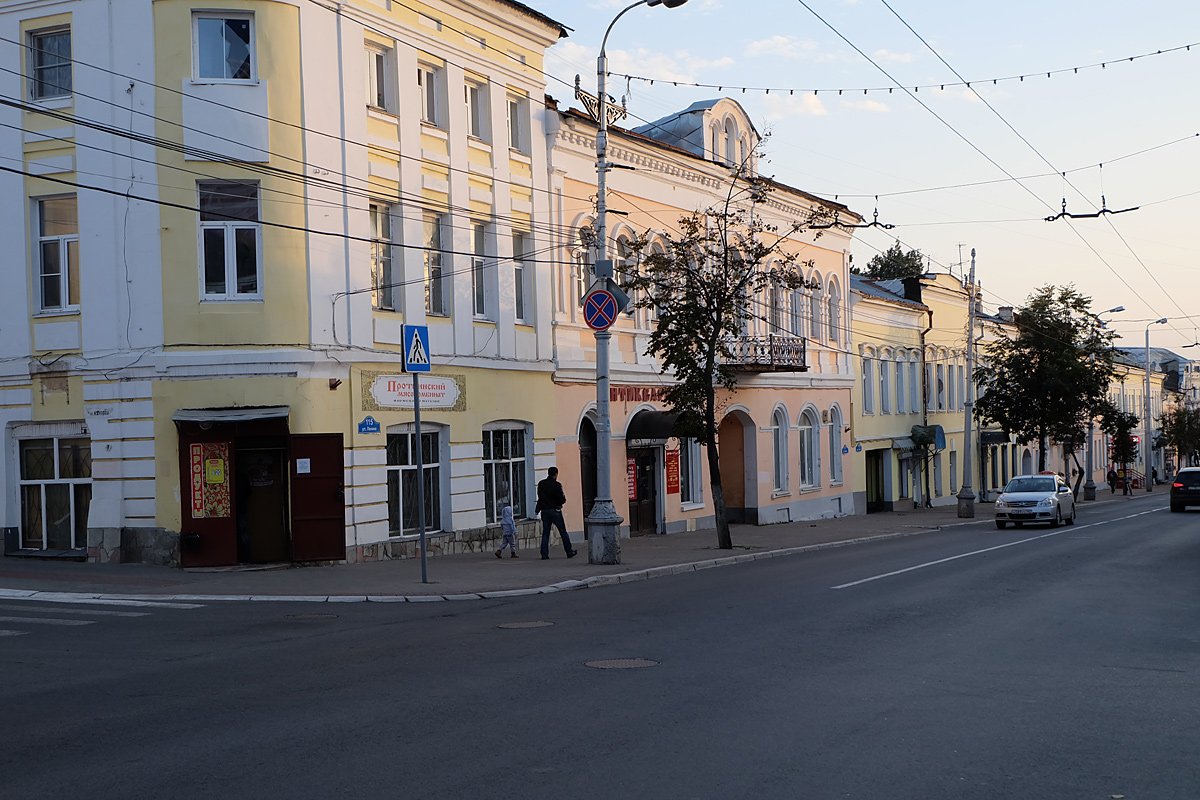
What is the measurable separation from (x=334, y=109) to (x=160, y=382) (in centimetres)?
575

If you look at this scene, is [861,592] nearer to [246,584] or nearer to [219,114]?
[246,584]

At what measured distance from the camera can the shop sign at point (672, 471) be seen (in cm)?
3234

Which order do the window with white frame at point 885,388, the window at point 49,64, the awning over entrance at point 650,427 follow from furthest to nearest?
the window with white frame at point 885,388, the awning over entrance at point 650,427, the window at point 49,64

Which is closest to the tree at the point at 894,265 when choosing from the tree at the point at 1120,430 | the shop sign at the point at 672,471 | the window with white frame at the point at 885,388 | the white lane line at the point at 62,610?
the tree at the point at 1120,430

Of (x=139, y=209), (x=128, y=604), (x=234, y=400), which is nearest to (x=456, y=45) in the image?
(x=139, y=209)

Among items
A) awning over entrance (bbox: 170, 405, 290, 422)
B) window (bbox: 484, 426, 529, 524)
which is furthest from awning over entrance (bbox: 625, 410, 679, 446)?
awning over entrance (bbox: 170, 405, 290, 422)

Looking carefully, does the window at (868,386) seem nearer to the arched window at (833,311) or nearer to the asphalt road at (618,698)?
the arched window at (833,311)

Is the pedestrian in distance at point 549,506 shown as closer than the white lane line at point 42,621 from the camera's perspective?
No

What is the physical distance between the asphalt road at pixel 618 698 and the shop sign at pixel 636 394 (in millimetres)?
14312

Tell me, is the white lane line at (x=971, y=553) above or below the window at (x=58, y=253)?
below

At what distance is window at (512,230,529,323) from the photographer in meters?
26.5

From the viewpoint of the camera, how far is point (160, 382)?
20.3 meters

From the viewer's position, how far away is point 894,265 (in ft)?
285

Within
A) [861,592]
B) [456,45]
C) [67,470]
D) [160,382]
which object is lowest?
[861,592]
